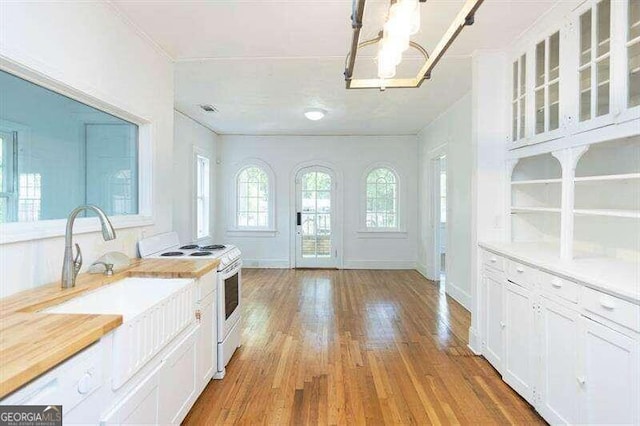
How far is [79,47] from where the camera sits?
208cm

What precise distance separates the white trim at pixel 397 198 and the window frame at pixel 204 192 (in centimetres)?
299

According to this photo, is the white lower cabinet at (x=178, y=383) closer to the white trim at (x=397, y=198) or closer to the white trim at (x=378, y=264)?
the white trim at (x=378, y=264)

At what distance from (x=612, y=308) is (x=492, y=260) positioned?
125cm

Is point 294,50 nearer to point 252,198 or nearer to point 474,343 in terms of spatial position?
point 474,343

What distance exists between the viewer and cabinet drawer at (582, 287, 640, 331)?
1469mm

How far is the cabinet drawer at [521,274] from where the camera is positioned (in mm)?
2250

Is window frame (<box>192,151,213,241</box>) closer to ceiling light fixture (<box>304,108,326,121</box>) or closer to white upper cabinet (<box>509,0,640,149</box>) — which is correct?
ceiling light fixture (<box>304,108,326,121</box>)

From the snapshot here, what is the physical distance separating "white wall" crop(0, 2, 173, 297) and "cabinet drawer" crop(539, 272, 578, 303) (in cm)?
286

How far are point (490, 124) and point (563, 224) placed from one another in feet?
3.96

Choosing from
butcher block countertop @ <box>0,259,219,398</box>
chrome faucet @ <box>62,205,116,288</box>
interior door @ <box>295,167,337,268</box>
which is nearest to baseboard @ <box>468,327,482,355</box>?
butcher block countertop @ <box>0,259,219,398</box>

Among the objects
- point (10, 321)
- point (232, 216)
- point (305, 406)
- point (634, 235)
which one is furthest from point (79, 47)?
point (232, 216)

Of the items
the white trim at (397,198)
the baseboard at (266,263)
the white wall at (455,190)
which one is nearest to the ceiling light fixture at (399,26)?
the white wall at (455,190)

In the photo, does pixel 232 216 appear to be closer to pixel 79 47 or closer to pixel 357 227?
pixel 357 227

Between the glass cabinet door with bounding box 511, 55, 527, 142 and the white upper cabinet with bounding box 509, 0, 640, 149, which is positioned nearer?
the white upper cabinet with bounding box 509, 0, 640, 149
